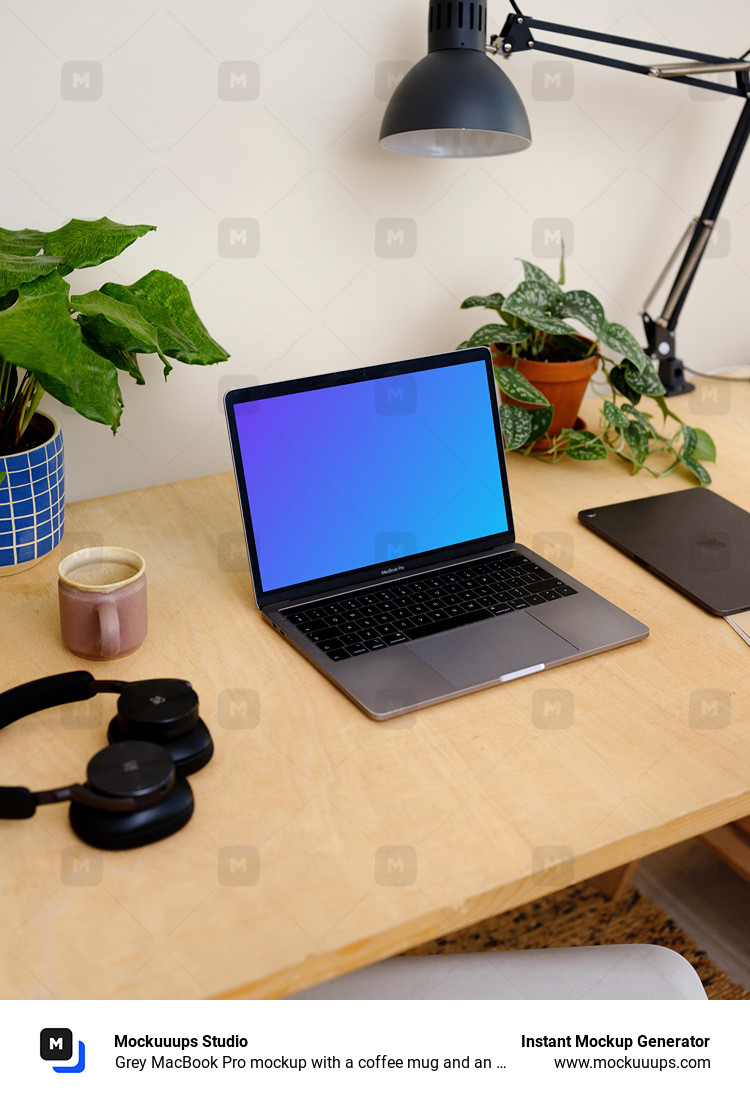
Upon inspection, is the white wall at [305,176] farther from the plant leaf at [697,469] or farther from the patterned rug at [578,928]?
the patterned rug at [578,928]

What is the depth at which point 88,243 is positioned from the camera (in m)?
0.91

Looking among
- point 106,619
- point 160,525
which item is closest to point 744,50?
point 160,525

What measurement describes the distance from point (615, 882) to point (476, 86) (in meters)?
1.19

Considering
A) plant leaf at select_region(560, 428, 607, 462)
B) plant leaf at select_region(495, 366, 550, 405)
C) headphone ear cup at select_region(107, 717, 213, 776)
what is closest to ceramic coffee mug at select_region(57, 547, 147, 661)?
headphone ear cup at select_region(107, 717, 213, 776)

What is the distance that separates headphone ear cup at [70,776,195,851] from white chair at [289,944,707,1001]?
0.73ft

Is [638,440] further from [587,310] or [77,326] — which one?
[77,326]

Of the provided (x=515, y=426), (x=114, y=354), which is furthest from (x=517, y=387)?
(x=114, y=354)

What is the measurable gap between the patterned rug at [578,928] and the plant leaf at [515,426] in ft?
2.49

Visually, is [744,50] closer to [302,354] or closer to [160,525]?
[302,354]

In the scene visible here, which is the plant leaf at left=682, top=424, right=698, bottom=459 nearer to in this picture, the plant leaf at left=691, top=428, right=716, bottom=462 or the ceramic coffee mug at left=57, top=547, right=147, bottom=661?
the plant leaf at left=691, top=428, right=716, bottom=462

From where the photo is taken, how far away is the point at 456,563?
3.61 ft

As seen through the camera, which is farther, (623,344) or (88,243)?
(623,344)

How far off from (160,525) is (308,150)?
0.52 m
